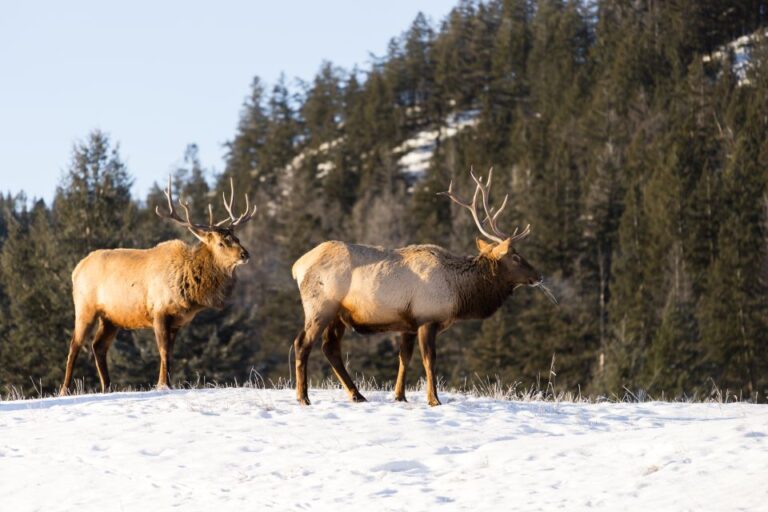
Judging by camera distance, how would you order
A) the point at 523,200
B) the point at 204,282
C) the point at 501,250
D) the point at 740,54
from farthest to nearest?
the point at 740,54 < the point at 523,200 < the point at 204,282 < the point at 501,250

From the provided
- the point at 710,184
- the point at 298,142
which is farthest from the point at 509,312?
the point at 298,142

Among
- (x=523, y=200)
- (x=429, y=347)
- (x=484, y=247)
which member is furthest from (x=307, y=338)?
(x=523, y=200)

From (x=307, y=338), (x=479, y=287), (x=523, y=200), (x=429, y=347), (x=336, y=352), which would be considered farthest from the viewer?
(x=523, y=200)

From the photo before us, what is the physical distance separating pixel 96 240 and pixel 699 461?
41568 mm

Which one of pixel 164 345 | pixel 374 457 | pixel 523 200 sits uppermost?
pixel 523 200

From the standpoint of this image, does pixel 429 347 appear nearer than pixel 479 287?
Yes

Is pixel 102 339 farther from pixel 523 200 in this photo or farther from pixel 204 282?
pixel 523 200

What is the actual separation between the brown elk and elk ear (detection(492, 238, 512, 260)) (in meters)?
0.43

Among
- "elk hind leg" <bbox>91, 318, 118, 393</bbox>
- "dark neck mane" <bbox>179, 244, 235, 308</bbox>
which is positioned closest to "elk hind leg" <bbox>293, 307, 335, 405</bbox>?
"dark neck mane" <bbox>179, 244, 235, 308</bbox>

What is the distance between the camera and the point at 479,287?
12656 mm

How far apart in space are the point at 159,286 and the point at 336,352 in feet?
10.4

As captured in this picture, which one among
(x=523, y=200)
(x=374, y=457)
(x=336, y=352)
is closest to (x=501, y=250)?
(x=336, y=352)

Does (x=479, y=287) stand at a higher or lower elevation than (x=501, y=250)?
lower

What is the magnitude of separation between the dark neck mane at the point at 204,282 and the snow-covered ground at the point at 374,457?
96.5 inches
